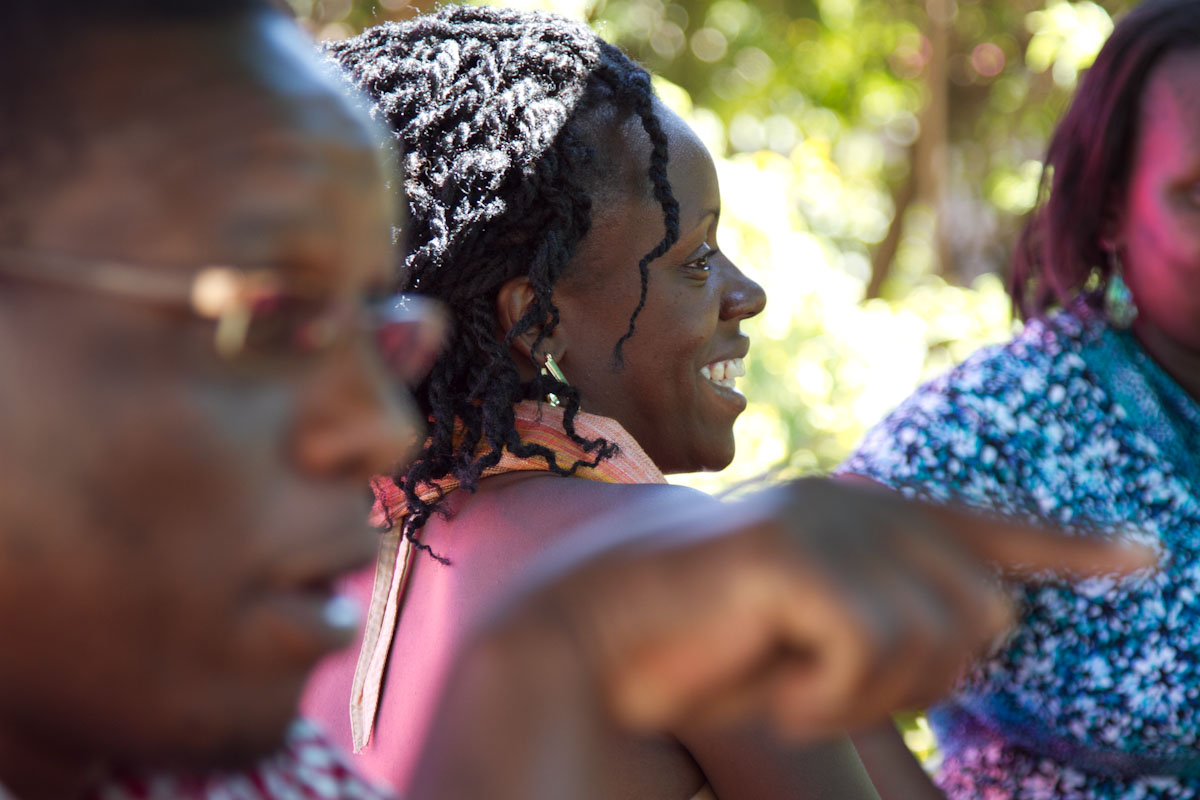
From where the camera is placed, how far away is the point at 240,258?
83 centimetres

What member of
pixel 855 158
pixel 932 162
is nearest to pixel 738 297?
pixel 932 162

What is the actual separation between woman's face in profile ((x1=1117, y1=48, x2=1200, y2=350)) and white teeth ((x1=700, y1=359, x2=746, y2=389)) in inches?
36.3

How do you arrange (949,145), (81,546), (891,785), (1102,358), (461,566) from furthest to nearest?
(949,145), (1102,358), (891,785), (461,566), (81,546)

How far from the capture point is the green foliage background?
184 inches

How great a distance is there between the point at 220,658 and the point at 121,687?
0.07 meters

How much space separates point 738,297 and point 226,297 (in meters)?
1.54

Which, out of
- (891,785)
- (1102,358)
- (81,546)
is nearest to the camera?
(81,546)

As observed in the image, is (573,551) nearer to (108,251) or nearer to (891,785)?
(108,251)

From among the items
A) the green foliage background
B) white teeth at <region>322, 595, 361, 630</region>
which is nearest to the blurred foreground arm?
white teeth at <region>322, 595, 361, 630</region>

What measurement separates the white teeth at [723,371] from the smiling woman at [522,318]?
2 cm

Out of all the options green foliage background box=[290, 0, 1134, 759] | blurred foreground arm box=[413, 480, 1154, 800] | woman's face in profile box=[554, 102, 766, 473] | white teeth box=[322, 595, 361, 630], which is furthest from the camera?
green foliage background box=[290, 0, 1134, 759]

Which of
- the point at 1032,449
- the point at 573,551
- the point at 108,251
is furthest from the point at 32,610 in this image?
the point at 1032,449

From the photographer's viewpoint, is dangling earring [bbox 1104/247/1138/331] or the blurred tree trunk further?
the blurred tree trunk

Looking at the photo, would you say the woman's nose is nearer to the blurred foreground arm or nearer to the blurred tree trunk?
the blurred foreground arm
